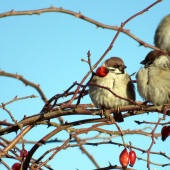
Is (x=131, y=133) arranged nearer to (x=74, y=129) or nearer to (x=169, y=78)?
(x=74, y=129)

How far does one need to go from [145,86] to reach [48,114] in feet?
4.28

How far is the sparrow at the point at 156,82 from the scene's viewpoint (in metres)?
3.05

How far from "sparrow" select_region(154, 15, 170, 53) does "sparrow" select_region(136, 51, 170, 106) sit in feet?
6.11

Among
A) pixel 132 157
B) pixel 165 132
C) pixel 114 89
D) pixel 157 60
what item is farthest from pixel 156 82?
pixel 132 157

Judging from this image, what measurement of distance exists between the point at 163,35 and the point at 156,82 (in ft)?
7.54

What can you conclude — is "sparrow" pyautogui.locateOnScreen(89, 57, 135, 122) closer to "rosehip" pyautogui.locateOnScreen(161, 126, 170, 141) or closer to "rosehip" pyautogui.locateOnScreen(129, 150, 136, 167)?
"rosehip" pyautogui.locateOnScreen(161, 126, 170, 141)

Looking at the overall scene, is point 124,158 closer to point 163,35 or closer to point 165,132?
point 165,132

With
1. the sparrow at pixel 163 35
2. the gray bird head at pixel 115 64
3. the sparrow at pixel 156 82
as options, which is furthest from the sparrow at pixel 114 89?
the sparrow at pixel 163 35

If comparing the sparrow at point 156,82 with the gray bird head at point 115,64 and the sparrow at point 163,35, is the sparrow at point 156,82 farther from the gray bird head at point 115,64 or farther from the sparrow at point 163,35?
the sparrow at point 163,35

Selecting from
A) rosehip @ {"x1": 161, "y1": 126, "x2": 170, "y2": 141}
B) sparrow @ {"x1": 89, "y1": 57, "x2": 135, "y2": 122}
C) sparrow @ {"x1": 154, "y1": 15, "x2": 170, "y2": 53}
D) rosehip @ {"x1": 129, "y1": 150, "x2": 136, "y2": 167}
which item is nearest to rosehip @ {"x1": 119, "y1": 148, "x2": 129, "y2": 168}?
rosehip @ {"x1": 129, "y1": 150, "x2": 136, "y2": 167}

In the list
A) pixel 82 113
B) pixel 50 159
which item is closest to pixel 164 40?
pixel 82 113

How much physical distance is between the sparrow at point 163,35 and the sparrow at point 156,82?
1.86 metres

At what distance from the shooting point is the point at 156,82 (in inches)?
121

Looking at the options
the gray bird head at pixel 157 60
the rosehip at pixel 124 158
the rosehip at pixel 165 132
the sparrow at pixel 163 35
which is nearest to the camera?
the rosehip at pixel 124 158
